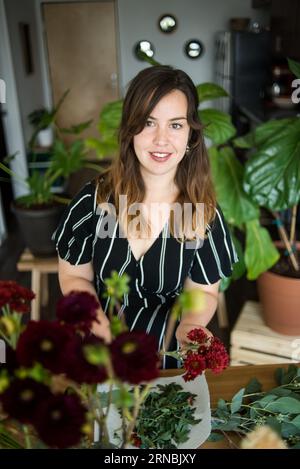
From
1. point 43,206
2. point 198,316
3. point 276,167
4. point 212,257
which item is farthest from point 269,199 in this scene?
point 43,206

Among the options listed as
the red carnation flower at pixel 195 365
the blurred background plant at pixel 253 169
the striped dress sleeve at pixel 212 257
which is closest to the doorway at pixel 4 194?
the blurred background plant at pixel 253 169

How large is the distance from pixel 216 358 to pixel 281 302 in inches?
46.2

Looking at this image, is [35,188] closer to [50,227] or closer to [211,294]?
[50,227]

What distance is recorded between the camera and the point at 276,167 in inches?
53.0

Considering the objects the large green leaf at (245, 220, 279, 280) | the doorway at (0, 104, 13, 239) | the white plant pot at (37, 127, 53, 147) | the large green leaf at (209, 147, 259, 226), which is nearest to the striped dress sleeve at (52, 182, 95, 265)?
the large green leaf at (209, 147, 259, 226)

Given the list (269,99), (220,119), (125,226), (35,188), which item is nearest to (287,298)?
(220,119)

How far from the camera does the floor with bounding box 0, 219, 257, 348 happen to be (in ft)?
6.97

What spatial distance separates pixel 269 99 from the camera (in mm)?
3264

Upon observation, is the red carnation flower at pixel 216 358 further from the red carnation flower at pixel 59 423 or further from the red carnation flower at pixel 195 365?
the red carnation flower at pixel 59 423

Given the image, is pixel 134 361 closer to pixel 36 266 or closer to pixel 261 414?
pixel 261 414

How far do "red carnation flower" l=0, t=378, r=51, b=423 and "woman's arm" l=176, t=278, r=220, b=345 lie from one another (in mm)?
399

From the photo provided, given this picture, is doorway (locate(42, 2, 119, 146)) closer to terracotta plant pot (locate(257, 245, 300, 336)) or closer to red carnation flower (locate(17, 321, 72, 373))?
red carnation flower (locate(17, 321, 72, 373))
